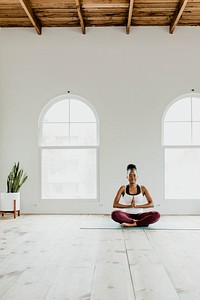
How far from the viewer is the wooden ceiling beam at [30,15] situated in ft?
21.7

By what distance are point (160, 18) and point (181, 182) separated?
278 cm

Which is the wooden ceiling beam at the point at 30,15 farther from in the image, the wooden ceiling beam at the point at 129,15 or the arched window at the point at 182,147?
the arched window at the point at 182,147

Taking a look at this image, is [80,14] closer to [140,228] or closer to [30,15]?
[30,15]

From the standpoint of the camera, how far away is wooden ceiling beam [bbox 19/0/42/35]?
6.60m

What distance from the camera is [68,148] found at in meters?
7.77

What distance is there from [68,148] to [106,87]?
1240mm

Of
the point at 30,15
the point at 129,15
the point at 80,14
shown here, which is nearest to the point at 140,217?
the point at 129,15

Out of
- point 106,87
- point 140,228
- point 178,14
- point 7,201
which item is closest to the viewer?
point 140,228

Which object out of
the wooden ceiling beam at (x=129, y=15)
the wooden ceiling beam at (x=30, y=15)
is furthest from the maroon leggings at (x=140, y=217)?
the wooden ceiling beam at (x=30, y=15)

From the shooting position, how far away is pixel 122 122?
7.61 m

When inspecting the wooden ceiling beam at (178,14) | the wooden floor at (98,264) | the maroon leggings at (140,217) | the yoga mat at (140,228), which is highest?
the wooden ceiling beam at (178,14)

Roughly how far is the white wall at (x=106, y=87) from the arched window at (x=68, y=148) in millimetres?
165

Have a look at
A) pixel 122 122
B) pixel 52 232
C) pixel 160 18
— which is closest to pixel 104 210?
pixel 122 122

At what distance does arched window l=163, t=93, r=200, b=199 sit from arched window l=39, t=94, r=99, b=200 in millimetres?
1248
